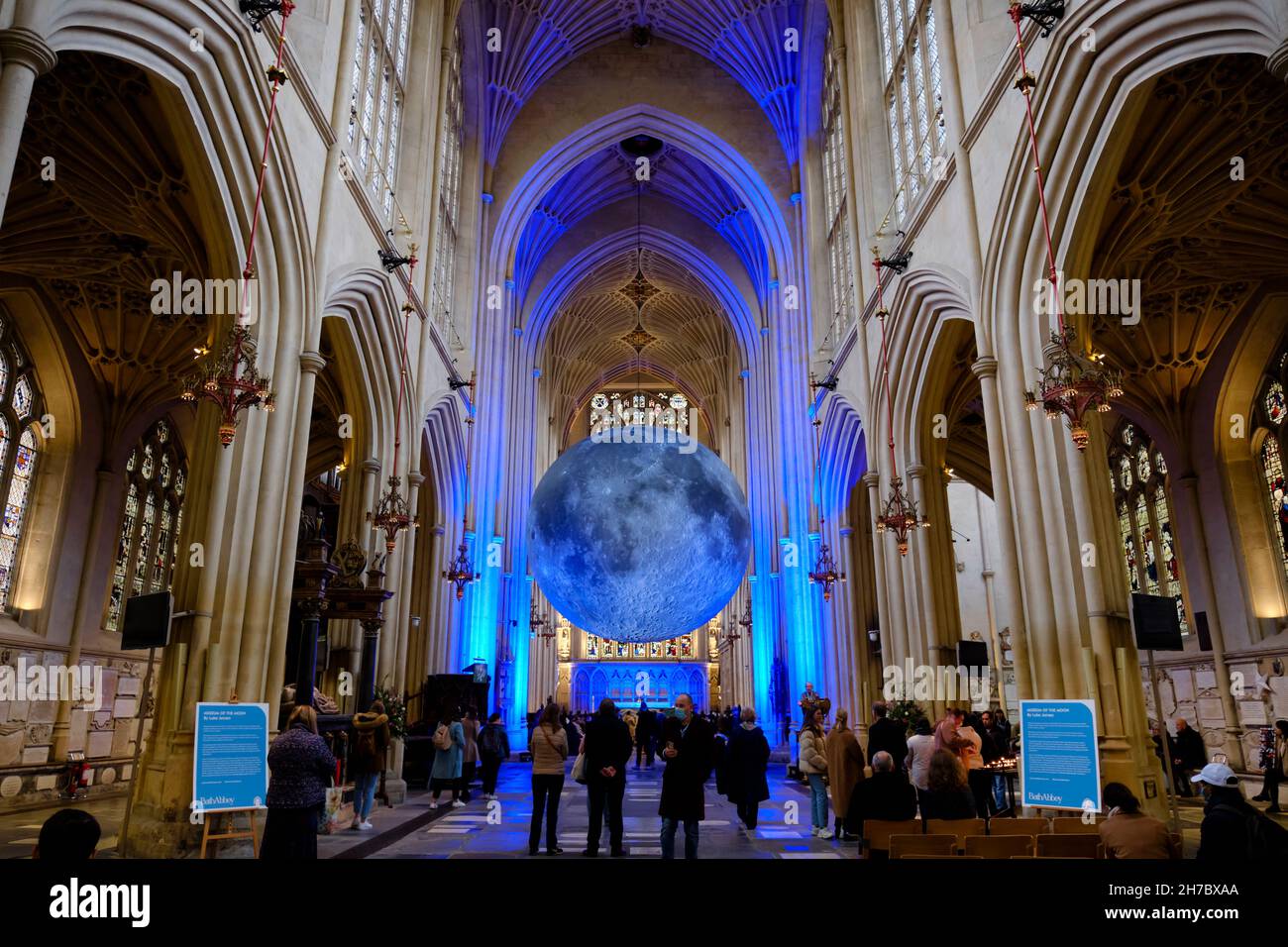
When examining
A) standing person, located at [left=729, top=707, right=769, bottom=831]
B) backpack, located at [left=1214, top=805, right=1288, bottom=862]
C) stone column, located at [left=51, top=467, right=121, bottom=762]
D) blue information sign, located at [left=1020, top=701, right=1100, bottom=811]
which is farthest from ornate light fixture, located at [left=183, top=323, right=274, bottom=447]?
stone column, located at [left=51, top=467, right=121, bottom=762]

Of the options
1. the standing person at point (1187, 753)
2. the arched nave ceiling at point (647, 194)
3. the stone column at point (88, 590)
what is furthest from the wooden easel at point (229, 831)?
the arched nave ceiling at point (647, 194)

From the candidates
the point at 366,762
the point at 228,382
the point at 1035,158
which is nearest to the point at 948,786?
the point at 366,762

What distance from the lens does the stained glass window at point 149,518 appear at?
48.8 ft

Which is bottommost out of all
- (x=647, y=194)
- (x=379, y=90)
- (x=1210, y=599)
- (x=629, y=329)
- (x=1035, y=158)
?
(x=1210, y=599)

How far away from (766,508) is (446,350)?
13.1m

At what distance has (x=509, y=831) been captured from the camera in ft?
27.9

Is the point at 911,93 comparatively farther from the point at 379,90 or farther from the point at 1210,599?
the point at 1210,599

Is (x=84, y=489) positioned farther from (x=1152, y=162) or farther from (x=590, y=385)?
(x=590, y=385)

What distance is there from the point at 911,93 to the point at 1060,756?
11.1m

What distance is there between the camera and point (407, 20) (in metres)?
14.8

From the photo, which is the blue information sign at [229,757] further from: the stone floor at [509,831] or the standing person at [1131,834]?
the standing person at [1131,834]

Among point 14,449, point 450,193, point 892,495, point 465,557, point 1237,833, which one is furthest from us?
point 450,193
